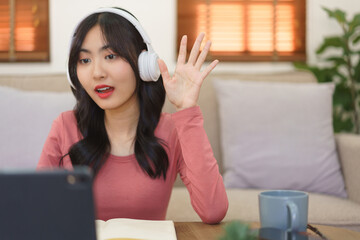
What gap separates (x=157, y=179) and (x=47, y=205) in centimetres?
78

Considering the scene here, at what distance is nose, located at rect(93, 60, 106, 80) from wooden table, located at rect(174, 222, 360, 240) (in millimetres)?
449

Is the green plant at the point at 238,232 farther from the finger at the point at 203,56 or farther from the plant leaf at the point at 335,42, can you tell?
the plant leaf at the point at 335,42

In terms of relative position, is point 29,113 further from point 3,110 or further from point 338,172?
point 338,172

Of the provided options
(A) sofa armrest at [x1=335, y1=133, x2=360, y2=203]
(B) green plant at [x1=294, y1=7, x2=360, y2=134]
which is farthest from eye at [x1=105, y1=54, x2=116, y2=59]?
(B) green plant at [x1=294, y1=7, x2=360, y2=134]

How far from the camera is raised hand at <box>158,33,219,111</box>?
1.09 m

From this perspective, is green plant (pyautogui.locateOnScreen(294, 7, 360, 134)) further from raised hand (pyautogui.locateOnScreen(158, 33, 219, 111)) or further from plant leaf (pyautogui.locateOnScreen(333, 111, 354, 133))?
raised hand (pyautogui.locateOnScreen(158, 33, 219, 111))

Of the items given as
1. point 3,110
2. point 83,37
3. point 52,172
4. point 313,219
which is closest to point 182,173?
point 83,37

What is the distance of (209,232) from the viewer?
873 millimetres

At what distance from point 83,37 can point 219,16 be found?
2.09 m

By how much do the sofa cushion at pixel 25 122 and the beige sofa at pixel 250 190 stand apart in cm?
18

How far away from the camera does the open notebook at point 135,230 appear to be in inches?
30.0

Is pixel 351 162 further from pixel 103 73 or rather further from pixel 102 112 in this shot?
pixel 103 73

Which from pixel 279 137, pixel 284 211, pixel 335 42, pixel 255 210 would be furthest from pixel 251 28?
pixel 284 211

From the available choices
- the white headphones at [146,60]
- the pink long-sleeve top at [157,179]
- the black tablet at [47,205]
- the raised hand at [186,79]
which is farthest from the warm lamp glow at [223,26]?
the black tablet at [47,205]
